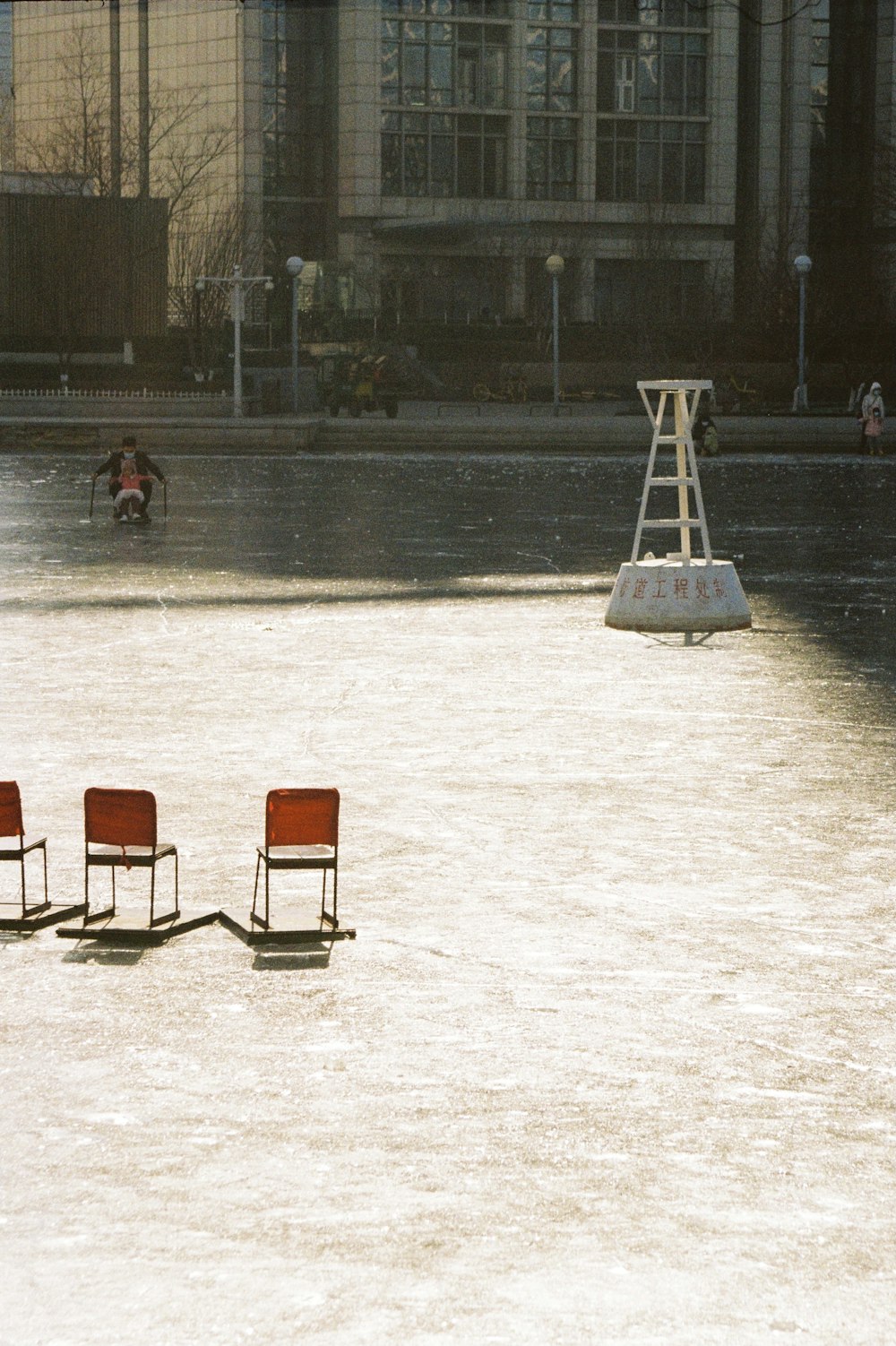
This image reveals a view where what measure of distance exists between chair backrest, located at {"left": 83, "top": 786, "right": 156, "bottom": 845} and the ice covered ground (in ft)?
1.34

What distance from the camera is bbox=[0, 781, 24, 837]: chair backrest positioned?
711 cm

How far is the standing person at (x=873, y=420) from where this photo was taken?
136ft

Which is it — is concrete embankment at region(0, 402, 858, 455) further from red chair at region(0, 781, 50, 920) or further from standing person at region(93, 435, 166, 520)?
red chair at region(0, 781, 50, 920)

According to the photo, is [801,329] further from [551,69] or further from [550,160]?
[551,69]

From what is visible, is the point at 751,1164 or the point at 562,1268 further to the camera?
the point at 751,1164

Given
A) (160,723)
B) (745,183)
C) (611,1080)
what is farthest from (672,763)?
(745,183)

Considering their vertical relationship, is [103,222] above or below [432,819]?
above

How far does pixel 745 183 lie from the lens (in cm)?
10256

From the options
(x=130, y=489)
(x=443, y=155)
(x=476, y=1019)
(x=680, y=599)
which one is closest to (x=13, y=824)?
(x=476, y=1019)

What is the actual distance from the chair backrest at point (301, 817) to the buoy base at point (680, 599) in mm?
8462

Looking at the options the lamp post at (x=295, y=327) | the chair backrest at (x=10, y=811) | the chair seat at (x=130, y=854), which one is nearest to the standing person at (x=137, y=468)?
the chair backrest at (x=10, y=811)

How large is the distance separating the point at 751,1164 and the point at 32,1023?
7.30 feet

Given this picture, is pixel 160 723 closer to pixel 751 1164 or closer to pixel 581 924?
pixel 581 924

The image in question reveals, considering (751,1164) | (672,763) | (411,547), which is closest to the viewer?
(751,1164)
